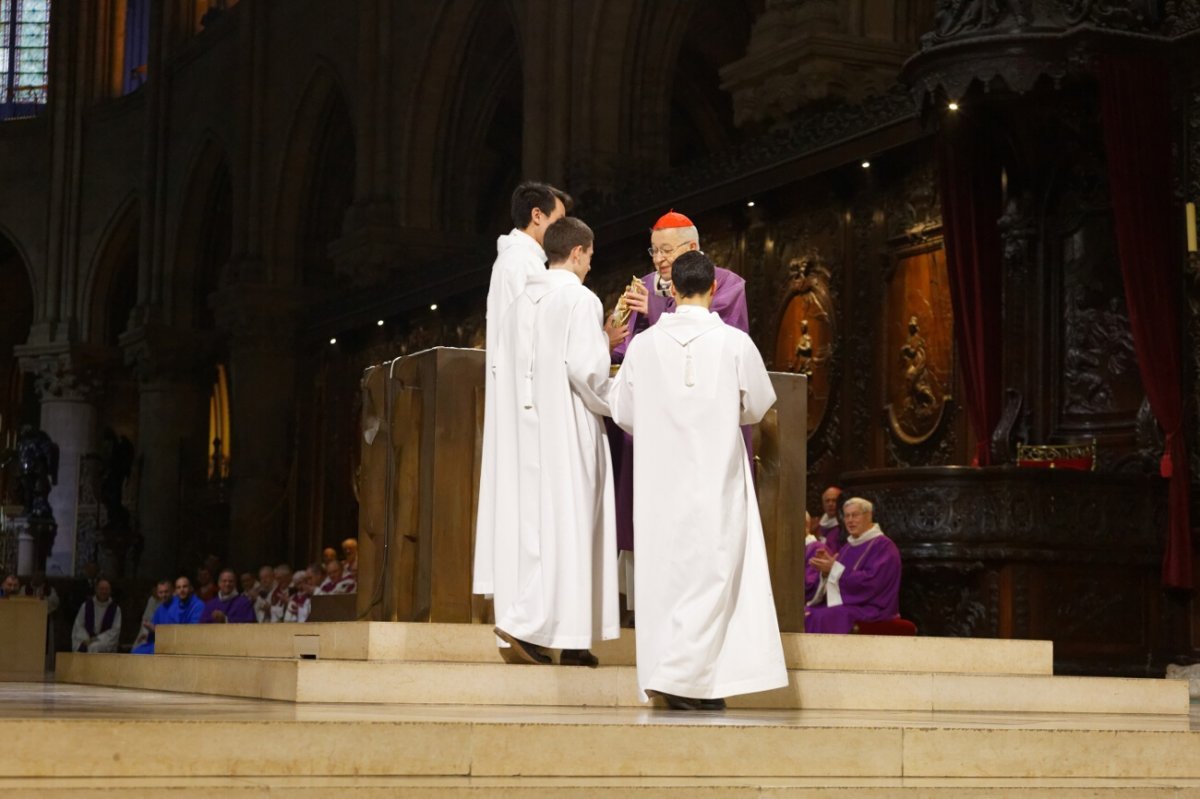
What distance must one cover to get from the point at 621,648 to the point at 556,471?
2.61ft

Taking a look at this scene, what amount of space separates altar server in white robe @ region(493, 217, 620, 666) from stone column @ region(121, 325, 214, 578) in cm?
2322

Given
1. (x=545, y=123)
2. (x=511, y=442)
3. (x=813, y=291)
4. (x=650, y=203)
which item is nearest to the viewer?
(x=511, y=442)

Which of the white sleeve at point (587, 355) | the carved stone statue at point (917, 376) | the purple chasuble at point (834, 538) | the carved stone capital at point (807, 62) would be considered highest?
the carved stone capital at point (807, 62)

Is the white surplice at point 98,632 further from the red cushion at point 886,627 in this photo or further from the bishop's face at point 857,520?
the red cushion at point 886,627

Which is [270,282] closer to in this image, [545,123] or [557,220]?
[545,123]

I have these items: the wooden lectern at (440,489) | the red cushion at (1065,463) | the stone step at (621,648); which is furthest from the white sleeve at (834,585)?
the stone step at (621,648)

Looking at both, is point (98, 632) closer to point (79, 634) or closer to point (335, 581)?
point (79, 634)

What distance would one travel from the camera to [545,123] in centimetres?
1947

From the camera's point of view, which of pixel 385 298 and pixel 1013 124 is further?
pixel 385 298

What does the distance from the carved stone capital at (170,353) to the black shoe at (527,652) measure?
24.2m

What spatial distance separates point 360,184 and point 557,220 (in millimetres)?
17484

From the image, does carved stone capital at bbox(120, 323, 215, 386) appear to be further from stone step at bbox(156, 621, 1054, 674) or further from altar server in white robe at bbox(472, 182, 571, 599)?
altar server in white robe at bbox(472, 182, 571, 599)

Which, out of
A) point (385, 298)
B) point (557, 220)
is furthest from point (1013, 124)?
point (385, 298)

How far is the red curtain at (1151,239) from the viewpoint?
1070 centimetres
